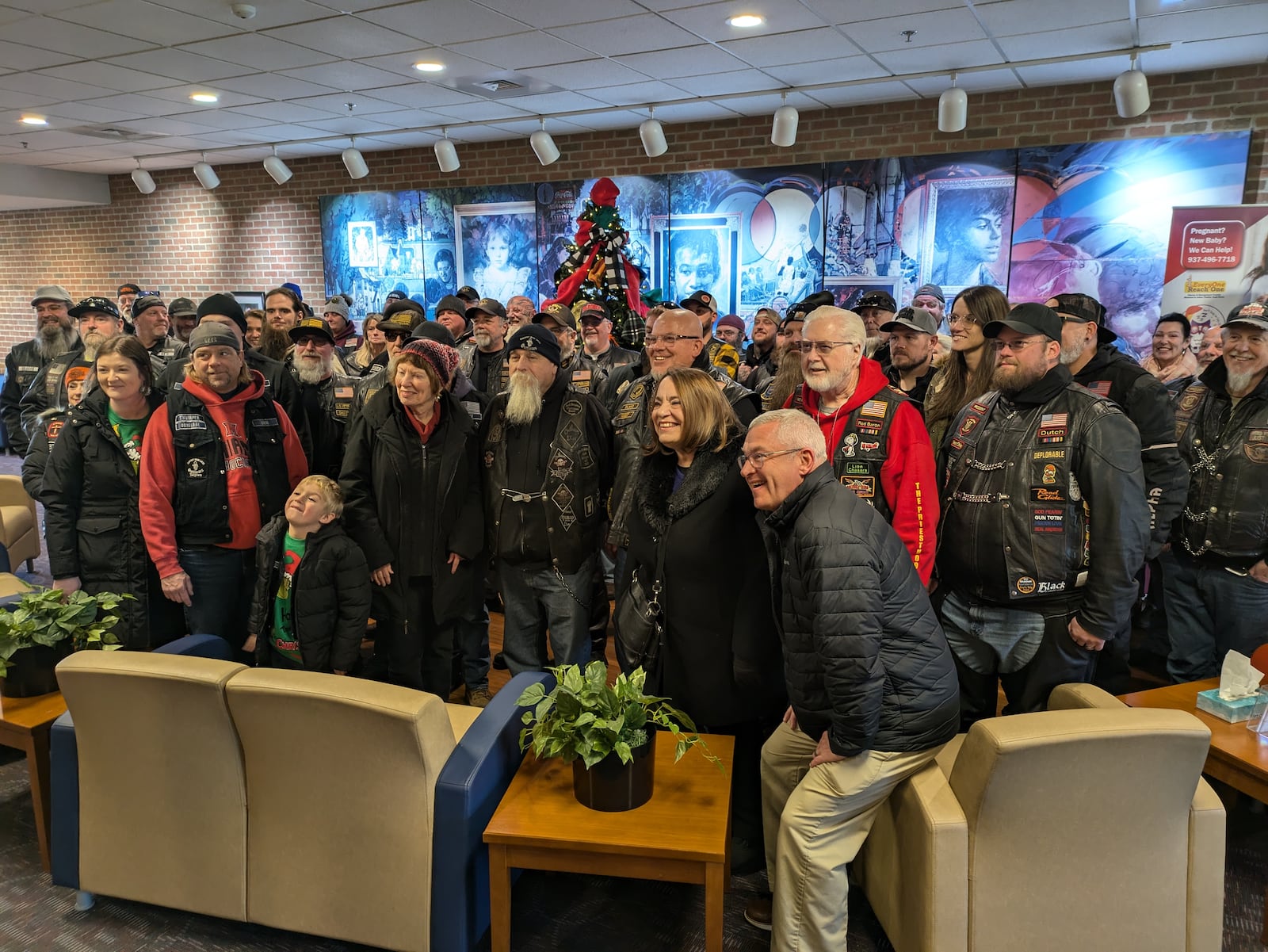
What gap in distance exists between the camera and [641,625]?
2668mm

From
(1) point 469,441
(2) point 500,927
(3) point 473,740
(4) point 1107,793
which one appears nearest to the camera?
(4) point 1107,793

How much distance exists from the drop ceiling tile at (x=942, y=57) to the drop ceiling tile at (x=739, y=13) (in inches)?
38.0

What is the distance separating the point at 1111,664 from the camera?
361cm

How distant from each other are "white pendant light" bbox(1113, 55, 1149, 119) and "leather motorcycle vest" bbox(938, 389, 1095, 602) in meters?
4.02

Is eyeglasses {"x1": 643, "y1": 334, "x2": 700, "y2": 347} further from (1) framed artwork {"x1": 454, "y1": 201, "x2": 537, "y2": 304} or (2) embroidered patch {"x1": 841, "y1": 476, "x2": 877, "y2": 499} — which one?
(1) framed artwork {"x1": 454, "y1": 201, "x2": 537, "y2": 304}

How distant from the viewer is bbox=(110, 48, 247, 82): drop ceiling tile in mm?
5602

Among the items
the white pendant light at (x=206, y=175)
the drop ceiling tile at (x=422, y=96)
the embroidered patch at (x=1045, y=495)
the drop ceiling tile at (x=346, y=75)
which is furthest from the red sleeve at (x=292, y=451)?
the white pendant light at (x=206, y=175)

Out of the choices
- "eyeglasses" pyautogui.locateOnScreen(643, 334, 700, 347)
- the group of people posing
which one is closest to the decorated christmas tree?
the group of people posing

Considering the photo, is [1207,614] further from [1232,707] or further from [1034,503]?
[1034,503]

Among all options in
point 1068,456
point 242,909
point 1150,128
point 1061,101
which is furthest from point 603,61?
point 242,909

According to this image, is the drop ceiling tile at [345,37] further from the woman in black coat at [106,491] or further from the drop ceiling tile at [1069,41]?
the drop ceiling tile at [1069,41]

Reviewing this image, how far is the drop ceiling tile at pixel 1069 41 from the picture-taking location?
5.03m

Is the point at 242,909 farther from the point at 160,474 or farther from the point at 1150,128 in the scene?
the point at 1150,128

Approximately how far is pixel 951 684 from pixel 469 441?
2.07m
